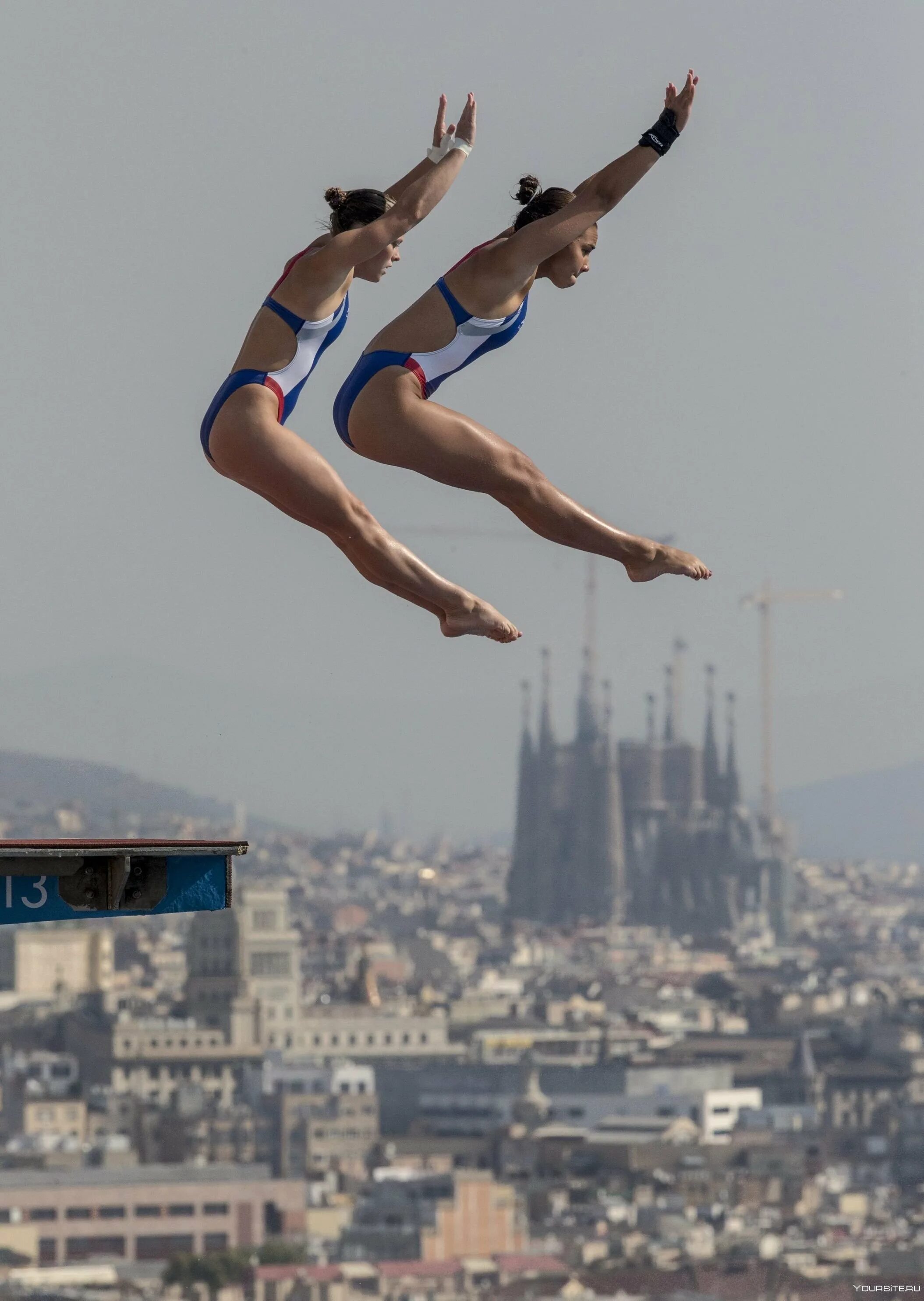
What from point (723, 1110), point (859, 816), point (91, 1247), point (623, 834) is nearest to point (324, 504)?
point (91, 1247)

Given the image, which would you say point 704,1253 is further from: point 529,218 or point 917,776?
point 917,776

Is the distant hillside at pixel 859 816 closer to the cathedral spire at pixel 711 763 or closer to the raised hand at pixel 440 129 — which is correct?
the cathedral spire at pixel 711 763

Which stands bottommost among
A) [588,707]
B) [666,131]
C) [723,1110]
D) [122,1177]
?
[122,1177]

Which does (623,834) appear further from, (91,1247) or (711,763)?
(91,1247)

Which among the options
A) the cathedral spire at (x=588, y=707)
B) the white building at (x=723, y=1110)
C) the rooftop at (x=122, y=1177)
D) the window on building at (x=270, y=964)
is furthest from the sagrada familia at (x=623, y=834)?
the rooftop at (x=122, y=1177)

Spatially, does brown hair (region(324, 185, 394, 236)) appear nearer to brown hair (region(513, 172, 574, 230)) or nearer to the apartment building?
brown hair (region(513, 172, 574, 230))

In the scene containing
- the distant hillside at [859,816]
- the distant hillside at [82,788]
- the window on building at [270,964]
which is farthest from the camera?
the distant hillside at [859,816]

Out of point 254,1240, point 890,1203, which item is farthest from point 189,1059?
point 890,1203
